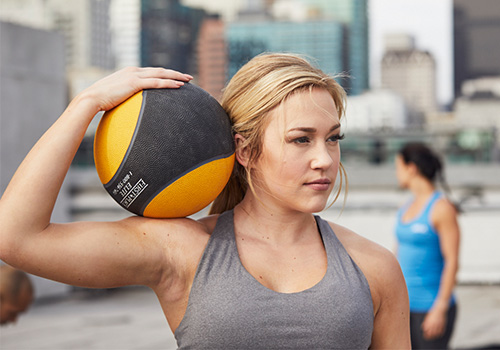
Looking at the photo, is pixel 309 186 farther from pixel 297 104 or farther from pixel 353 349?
pixel 353 349

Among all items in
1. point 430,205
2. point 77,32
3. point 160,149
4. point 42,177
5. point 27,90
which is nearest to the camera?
point 42,177

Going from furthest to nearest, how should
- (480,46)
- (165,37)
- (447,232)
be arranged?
(480,46) < (165,37) < (447,232)

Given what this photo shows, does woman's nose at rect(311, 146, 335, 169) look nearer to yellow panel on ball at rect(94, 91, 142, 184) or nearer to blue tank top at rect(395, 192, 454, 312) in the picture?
yellow panel on ball at rect(94, 91, 142, 184)

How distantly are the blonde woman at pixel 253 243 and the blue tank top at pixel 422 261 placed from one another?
2.47m

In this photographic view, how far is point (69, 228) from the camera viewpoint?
1877 mm

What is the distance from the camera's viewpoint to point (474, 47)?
199625mm

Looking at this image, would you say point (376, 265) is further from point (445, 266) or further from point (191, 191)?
point (445, 266)

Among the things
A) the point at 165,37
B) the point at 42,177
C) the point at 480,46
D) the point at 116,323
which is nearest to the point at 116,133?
the point at 42,177

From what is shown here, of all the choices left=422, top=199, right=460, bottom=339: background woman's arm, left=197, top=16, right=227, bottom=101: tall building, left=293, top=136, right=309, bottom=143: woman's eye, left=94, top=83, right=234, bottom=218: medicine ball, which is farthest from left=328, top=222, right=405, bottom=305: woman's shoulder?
left=197, top=16, right=227, bottom=101: tall building

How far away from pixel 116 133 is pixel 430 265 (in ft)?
10.2

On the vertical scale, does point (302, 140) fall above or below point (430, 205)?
above

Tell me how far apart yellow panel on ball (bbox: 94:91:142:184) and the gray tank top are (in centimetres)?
38

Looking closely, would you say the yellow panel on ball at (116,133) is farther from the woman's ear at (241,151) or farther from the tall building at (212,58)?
the tall building at (212,58)

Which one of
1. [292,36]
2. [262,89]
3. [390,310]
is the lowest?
[292,36]
